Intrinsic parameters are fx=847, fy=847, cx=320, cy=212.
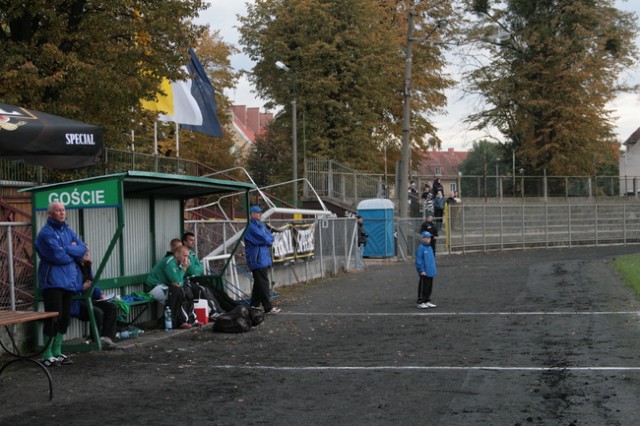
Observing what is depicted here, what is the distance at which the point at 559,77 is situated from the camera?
50188 millimetres

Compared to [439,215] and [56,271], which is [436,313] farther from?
[439,215]

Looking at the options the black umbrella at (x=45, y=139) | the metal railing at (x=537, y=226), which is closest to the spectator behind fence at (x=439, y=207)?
the metal railing at (x=537, y=226)

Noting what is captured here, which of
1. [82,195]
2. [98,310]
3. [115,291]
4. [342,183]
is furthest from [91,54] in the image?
[342,183]

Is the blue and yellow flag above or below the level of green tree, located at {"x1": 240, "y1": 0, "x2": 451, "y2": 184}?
below

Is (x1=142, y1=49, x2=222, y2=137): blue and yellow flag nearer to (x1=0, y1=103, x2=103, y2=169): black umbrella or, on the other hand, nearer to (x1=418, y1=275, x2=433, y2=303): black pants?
(x1=418, y1=275, x2=433, y2=303): black pants

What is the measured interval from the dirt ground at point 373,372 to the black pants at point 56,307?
1.61 ft

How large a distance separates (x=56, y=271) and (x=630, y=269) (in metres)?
16.9

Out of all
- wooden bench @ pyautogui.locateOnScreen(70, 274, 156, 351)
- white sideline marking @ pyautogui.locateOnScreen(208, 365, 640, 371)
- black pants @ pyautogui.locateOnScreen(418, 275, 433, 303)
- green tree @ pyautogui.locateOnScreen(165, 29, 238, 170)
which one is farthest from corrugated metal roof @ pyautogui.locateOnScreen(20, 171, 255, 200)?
green tree @ pyautogui.locateOnScreen(165, 29, 238, 170)

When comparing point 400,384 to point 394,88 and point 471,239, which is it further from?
point 394,88

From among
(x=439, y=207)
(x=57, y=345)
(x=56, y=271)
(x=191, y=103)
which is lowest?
(x=57, y=345)

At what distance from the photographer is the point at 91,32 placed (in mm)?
18500

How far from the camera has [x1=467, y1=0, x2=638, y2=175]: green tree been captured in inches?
1956

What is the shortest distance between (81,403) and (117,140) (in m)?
13.4

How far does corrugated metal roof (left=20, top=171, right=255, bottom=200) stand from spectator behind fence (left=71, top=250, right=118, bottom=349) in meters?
1.05
